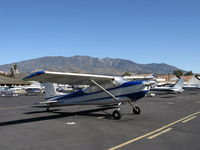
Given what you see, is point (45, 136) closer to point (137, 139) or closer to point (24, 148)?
point (24, 148)

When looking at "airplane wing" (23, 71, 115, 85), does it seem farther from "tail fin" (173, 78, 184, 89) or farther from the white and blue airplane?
"tail fin" (173, 78, 184, 89)

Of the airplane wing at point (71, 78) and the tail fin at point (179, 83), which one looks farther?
the tail fin at point (179, 83)

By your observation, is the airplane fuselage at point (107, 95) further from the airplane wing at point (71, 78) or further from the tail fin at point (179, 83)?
the tail fin at point (179, 83)

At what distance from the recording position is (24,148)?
632 centimetres

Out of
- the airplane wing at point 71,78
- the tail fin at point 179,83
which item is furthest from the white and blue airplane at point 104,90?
the tail fin at point 179,83

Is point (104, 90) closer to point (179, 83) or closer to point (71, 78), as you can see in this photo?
point (71, 78)

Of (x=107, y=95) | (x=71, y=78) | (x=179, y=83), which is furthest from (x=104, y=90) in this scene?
(x=179, y=83)

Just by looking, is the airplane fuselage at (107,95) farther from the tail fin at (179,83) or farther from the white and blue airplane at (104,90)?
the tail fin at (179,83)

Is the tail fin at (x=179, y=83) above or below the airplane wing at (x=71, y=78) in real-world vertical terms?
below

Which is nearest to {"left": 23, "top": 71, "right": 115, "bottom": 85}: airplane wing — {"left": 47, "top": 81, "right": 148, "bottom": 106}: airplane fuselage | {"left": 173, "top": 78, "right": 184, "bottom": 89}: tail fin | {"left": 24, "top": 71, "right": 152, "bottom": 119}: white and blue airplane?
{"left": 24, "top": 71, "right": 152, "bottom": 119}: white and blue airplane

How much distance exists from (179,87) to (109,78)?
86.4ft

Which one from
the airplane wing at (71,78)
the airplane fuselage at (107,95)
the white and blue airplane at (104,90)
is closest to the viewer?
the airplane wing at (71,78)

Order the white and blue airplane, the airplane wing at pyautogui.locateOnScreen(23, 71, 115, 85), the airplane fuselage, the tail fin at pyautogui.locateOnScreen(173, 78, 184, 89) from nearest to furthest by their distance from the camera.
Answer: the airplane wing at pyautogui.locateOnScreen(23, 71, 115, 85) → the white and blue airplane → the airplane fuselage → the tail fin at pyautogui.locateOnScreen(173, 78, 184, 89)

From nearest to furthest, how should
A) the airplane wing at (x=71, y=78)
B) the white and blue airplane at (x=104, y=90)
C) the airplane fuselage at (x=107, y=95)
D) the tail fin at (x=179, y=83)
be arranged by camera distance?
the airplane wing at (x=71, y=78)
the white and blue airplane at (x=104, y=90)
the airplane fuselage at (x=107, y=95)
the tail fin at (x=179, y=83)
